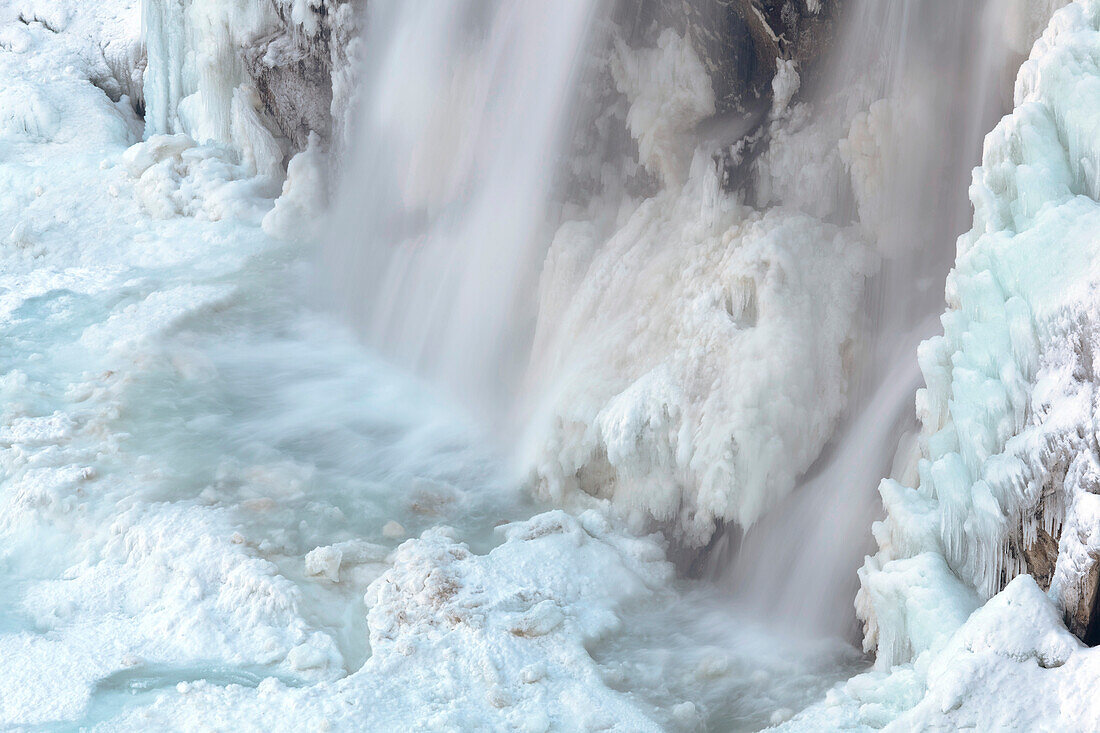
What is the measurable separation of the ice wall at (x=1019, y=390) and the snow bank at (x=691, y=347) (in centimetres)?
128

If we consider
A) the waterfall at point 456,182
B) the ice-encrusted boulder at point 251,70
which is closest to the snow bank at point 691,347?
the waterfall at point 456,182

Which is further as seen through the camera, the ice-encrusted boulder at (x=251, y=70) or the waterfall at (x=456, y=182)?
the ice-encrusted boulder at (x=251, y=70)

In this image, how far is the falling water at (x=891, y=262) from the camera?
4.38 meters

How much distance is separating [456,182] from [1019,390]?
16.5 feet

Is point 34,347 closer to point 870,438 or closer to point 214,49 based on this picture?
point 214,49

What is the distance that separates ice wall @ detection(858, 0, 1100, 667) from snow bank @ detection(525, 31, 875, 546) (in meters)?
1.28

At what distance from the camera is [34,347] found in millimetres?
7027

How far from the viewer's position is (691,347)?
5.12 m

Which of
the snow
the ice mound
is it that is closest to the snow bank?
the snow

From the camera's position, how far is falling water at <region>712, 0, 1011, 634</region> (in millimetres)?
4383

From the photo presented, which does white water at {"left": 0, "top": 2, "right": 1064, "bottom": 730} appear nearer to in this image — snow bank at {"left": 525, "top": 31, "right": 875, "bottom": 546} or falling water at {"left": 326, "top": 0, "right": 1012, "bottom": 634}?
falling water at {"left": 326, "top": 0, "right": 1012, "bottom": 634}

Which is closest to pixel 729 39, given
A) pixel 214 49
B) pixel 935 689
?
pixel 935 689

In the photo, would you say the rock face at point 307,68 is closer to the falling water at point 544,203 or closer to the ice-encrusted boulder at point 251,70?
the ice-encrusted boulder at point 251,70

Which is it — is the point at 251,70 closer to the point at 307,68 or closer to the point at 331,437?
the point at 307,68
